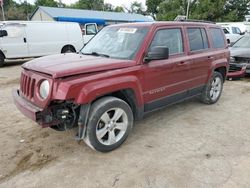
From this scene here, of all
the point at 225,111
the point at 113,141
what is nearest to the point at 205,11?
the point at 225,111

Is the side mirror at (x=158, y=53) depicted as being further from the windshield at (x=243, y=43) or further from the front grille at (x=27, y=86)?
the windshield at (x=243, y=43)

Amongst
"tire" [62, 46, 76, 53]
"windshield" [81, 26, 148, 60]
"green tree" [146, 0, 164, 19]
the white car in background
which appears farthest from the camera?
"green tree" [146, 0, 164, 19]

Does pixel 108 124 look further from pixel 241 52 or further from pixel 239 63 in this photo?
pixel 241 52

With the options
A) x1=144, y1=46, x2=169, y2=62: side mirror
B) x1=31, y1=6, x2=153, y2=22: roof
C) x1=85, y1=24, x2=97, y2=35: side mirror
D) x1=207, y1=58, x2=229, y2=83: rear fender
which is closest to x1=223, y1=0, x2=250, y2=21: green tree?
x1=31, y1=6, x2=153, y2=22: roof

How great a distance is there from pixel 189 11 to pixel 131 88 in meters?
38.1

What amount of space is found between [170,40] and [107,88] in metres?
1.73

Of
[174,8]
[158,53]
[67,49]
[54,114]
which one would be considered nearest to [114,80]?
[158,53]

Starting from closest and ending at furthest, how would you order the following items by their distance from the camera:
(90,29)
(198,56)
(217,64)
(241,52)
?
(198,56) < (217,64) < (241,52) < (90,29)

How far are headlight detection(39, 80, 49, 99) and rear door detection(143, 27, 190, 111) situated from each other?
1.50 meters

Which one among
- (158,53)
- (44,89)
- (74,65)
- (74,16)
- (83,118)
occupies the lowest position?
(83,118)

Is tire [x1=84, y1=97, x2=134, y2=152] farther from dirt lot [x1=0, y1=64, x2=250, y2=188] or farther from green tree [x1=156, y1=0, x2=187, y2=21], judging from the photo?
green tree [x1=156, y1=0, x2=187, y2=21]

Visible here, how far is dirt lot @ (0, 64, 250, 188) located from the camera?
3172mm

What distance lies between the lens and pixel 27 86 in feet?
12.3

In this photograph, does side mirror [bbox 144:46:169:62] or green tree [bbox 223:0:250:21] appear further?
green tree [bbox 223:0:250:21]
